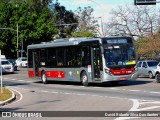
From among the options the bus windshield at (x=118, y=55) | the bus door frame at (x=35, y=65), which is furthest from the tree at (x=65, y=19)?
the bus windshield at (x=118, y=55)

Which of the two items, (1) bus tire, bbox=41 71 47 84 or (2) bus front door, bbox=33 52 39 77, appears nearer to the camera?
(1) bus tire, bbox=41 71 47 84

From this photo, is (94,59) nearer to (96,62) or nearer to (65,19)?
(96,62)

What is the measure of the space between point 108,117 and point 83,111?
1828 mm

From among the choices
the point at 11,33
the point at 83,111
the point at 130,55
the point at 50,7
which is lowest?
the point at 83,111

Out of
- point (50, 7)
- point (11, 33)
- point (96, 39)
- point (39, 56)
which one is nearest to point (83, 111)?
point (96, 39)

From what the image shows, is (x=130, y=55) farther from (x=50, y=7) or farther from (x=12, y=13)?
(x=50, y=7)

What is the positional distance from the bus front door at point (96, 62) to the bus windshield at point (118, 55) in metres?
0.53

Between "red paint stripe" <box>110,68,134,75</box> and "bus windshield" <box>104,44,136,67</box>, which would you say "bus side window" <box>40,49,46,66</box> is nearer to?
"bus windshield" <box>104,44,136,67</box>

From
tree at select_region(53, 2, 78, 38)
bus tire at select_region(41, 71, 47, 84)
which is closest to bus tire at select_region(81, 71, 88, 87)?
bus tire at select_region(41, 71, 47, 84)

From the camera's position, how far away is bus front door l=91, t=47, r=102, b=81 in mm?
25953

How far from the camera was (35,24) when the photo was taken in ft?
281

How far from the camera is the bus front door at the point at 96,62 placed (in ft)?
85.1

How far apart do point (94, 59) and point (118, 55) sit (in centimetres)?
152

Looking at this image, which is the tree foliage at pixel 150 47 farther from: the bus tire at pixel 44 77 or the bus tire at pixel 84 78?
the bus tire at pixel 84 78
